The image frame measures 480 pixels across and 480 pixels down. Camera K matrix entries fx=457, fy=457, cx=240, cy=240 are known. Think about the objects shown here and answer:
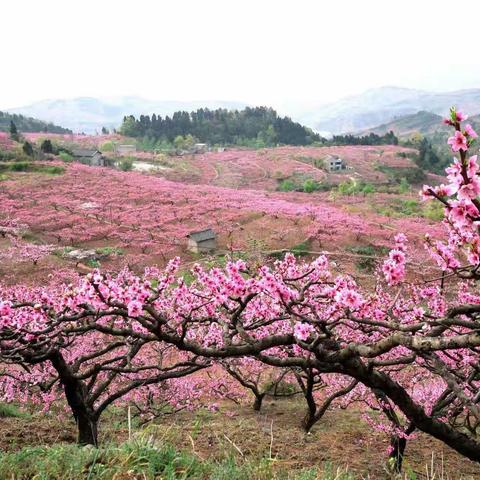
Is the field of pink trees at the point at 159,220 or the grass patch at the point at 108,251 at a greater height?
the field of pink trees at the point at 159,220

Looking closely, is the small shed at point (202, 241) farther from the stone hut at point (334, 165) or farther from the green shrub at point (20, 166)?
the stone hut at point (334, 165)

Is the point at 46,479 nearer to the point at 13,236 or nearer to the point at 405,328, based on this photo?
the point at 405,328

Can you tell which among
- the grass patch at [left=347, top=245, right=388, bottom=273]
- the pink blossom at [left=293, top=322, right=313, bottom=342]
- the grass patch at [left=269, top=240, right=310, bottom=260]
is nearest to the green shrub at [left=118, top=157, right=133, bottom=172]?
the grass patch at [left=269, top=240, right=310, bottom=260]

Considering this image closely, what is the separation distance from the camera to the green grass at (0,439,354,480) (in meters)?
4.13

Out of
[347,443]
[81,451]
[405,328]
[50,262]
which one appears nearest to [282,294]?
[405,328]

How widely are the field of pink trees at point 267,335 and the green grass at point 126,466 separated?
0.30m

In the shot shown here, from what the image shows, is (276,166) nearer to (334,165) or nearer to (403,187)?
(334,165)

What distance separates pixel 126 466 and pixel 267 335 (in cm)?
412

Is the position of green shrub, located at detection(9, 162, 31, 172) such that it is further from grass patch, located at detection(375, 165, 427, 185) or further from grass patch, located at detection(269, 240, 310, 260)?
grass patch, located at detection(375, 165, 427, 185)

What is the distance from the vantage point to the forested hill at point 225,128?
340 ft

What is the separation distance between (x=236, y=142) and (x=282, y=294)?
105 meters

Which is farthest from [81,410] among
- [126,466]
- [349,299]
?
[349,299]

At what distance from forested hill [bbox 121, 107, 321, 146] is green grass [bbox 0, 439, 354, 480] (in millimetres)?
99801

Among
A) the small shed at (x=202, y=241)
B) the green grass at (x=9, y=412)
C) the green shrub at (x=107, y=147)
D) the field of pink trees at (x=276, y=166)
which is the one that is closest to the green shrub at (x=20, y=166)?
the field of pink trees at (x=276, y=166)
